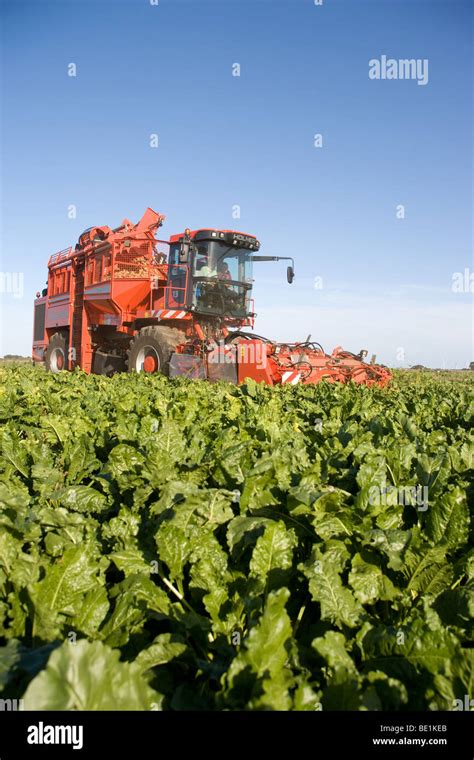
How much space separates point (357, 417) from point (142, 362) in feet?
29.2

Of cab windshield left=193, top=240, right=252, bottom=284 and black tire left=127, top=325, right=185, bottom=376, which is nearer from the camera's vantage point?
black tire left=127, top=325, right=185, bottom=376

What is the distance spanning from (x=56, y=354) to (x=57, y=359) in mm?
179

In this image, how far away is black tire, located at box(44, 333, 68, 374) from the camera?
18000 millimetres

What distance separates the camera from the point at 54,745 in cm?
121

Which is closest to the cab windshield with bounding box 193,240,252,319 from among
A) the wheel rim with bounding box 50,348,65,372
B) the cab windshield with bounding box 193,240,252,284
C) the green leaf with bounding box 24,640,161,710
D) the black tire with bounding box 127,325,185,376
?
the cab windshield with bounding box 193,240,252,284

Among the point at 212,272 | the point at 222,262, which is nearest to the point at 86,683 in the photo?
the point at 212,272

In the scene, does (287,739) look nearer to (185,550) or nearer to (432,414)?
(185,550)

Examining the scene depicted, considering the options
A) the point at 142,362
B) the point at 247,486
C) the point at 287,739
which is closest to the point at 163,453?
the point at 247,486

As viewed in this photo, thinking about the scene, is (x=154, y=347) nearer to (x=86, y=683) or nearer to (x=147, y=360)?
(x=147, y=360)

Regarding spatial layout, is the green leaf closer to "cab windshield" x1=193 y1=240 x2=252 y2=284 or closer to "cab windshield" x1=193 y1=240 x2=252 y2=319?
"cab windshield" x1=193 y1=240 x2=252 y2=319

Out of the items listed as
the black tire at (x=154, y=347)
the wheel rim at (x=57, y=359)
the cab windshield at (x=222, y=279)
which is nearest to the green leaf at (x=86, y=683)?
the black tire at (x=154, y=347)

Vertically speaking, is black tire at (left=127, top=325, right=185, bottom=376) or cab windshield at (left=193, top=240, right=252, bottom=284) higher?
cab windshield at (left=193, top=240, right=252, bottom=284)

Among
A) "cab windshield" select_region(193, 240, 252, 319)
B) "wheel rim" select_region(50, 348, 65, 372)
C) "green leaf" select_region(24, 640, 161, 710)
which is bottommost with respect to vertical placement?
"green leaf" select_region(24, 640, 161, 710)

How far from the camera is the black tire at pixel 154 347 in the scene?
1227 cm
